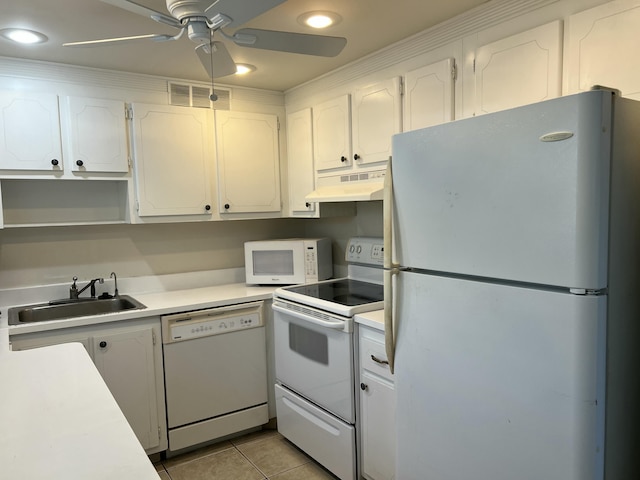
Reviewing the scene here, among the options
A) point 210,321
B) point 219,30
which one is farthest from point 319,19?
point 210,321

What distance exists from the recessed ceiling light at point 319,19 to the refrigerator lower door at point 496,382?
46.9 inches

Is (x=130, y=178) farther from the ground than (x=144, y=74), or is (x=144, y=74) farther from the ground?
(x=144, y=74)

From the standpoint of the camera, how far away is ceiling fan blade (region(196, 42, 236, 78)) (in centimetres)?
170

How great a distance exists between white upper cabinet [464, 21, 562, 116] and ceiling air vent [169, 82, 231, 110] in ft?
5.14

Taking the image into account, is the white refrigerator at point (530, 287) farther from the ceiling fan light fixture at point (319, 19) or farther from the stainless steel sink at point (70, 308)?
the stainless steel sink at point (70, 308)

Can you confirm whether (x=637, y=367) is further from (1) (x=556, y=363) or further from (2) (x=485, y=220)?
(2) (x=485, y=220)

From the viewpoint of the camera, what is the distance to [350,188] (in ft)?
9.00

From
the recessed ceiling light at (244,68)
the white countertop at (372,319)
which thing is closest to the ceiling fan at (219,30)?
the recessed ceiling light at (244,68)

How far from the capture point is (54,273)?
2877 millimetres

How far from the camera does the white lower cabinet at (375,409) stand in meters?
2.10

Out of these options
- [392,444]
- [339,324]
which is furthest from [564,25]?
[392,444]

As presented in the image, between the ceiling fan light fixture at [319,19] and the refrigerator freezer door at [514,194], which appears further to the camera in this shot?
the ceiling fan light fixture at [319,19]

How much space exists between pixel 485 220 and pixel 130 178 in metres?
2.24

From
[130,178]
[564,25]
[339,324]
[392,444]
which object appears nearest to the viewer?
[564,25]
